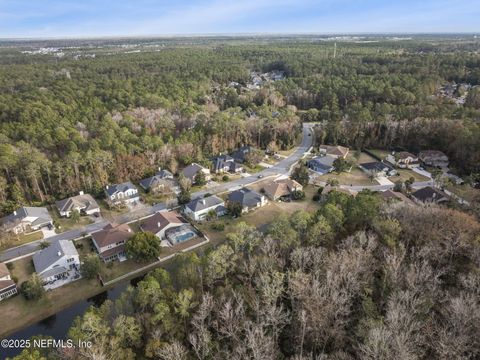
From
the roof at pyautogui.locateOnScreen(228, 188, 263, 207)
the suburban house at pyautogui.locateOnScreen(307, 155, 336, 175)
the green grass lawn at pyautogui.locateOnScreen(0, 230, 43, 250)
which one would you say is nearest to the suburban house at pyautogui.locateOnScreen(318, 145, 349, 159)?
the suburban house at pyautogui.locateOnScreen(307, 155, 336, 175)

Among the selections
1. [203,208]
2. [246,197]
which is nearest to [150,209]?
[203,208]

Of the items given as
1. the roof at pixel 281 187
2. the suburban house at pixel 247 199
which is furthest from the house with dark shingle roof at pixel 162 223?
the roof at pixel 281 187

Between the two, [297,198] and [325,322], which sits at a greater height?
[325,322]

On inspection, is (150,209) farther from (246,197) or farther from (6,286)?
(6,286)

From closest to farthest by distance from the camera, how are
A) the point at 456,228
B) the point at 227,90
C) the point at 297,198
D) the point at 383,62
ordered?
the point at 456,228 < the point at 297,198 < the point at 227,90 < the point at 383,62

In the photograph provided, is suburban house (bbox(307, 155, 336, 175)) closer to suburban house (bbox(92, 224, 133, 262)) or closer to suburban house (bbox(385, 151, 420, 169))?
suburban house (bbox(385, 151, 420, 169))

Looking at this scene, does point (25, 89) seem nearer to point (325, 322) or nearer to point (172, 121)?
point (172, 121)

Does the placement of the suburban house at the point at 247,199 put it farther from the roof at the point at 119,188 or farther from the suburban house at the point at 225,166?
the roof at the point at 119,188

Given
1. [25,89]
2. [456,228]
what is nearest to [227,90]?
[25,89]
